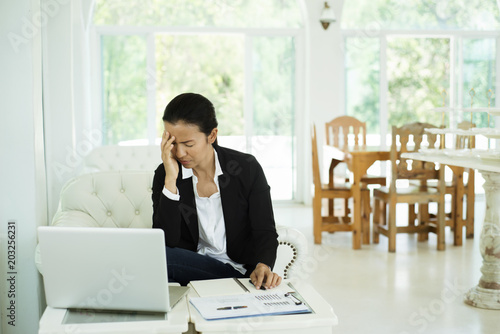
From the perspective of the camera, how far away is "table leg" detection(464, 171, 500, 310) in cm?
366

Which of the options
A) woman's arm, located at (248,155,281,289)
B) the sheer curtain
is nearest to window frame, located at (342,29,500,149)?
the sheer curtain

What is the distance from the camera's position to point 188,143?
232cm

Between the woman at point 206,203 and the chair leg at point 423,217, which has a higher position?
the woman at point 206,203

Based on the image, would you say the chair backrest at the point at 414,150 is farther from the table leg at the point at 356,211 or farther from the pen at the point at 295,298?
the pen at the point at 295,298

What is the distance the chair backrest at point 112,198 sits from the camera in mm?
2934

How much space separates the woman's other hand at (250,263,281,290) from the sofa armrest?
55 cm

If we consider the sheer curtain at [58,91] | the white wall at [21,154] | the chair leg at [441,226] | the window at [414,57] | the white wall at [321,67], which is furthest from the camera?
the window at [414,57]

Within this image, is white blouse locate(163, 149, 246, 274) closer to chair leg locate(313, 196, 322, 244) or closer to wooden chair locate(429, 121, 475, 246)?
chair leg locate(313, 196, 322, 244)

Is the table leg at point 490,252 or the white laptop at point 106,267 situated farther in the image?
the table leg at point 490,252

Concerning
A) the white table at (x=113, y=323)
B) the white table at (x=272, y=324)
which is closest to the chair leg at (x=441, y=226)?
the white table at (x=272, y=324)

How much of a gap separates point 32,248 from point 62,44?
160cm

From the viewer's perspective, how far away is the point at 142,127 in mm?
7352

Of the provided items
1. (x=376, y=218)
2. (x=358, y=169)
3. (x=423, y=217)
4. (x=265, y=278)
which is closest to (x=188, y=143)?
(x=265, y=278)

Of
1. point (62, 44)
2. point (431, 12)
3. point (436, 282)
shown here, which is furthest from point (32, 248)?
point (431, 12)
